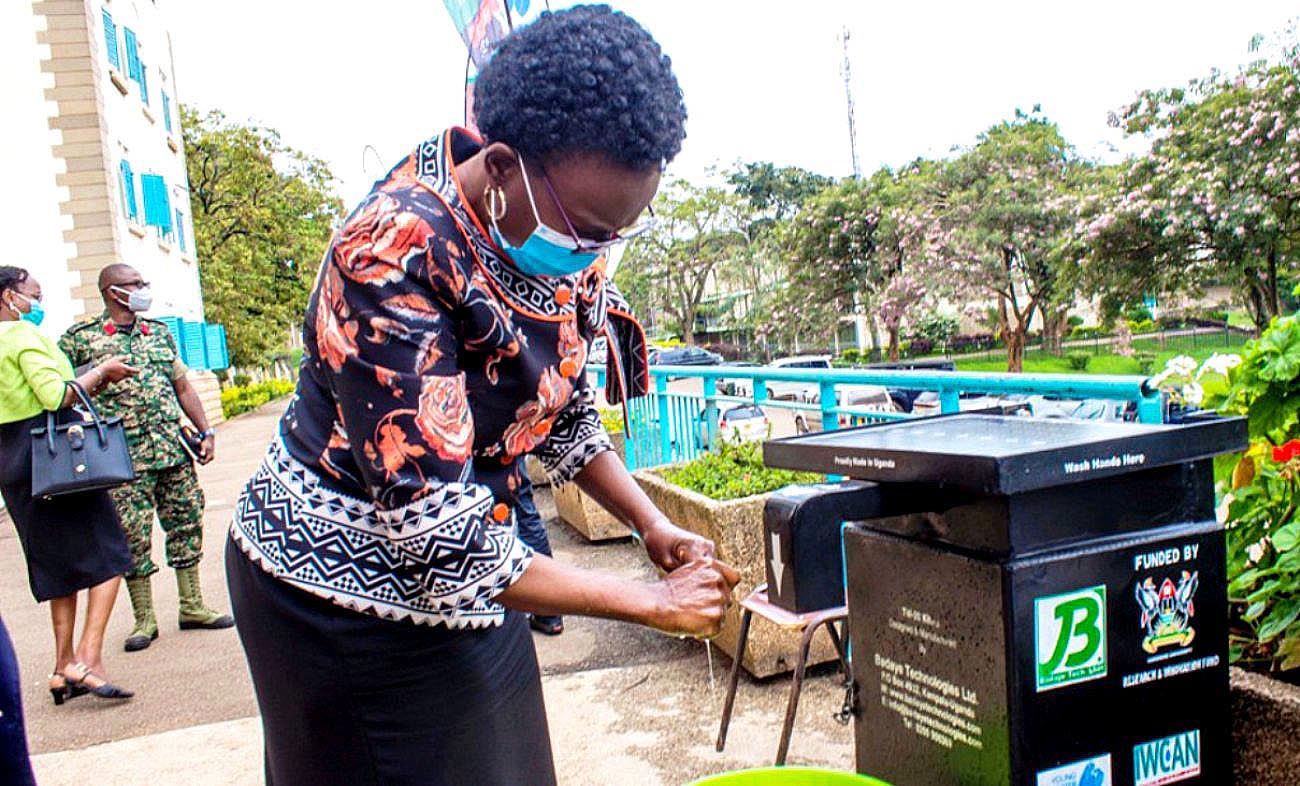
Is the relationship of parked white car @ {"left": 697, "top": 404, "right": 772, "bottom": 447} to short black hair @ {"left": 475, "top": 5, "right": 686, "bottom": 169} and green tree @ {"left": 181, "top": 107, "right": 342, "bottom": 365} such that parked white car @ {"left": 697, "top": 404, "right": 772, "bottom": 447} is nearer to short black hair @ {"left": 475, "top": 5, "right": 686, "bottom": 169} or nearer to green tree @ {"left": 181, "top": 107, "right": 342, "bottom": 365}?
short black hair @ {"left": 475, "top": 5, "right": 686, "bottom": 169}

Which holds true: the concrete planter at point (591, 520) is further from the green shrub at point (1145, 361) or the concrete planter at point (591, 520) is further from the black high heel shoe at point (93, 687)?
the green shrub at point (1145, 361)

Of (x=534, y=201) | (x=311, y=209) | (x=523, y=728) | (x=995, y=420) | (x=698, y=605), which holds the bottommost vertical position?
(x=523, y=728)

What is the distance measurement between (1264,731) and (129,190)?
17.7 metres

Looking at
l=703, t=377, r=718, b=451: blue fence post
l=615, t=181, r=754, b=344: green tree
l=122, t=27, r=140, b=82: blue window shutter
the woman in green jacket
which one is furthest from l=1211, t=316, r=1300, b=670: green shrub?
l=615, t=181, r=754, b=344: green tree

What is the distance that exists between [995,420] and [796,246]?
31.1 metres

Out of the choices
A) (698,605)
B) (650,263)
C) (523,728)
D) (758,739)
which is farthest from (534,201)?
(650,263)

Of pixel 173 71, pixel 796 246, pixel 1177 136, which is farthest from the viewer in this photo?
pixel 796 246

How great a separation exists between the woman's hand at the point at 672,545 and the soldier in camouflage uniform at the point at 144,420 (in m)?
3.77

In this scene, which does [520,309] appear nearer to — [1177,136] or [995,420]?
[995,420]

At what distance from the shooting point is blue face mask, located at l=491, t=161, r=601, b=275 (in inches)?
54.6

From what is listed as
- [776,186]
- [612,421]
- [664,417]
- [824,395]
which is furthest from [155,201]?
[776,186]

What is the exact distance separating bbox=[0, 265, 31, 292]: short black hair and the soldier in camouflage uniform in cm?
40

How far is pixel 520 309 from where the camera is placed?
1451mm

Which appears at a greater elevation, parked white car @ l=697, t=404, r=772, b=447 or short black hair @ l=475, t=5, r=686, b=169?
short black hair @ l=475, t=5, r=686, b=169
